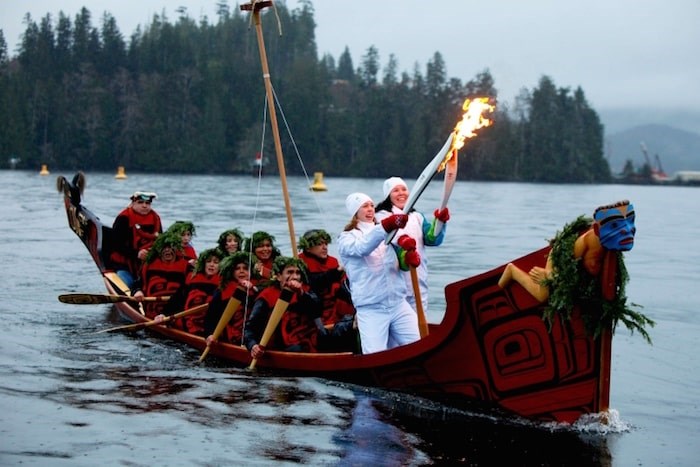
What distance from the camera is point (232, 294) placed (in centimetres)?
1199

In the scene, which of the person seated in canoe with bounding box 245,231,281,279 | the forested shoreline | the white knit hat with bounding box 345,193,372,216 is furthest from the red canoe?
the forested shoreline

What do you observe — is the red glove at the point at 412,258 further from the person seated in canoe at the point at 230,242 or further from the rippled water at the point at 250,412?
the person seated in canoe at the point at 230,242

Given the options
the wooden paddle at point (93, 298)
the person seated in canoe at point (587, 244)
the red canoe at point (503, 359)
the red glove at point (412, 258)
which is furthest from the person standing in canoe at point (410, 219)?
the wooden paddle at point (93, 298)

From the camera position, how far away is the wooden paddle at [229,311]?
11836mm

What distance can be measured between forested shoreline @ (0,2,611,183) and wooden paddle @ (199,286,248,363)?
276ft

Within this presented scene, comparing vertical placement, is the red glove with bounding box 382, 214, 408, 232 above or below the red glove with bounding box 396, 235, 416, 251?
above

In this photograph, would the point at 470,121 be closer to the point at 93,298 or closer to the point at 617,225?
the point at 617,225

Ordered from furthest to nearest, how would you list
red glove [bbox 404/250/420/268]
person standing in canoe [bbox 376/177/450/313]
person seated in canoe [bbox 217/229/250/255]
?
person seated in canoe [bbox 217/229/250/255] → person standing in canoe [bbox 376/177/450/313] → red glove [bbox 404/250/420/268]

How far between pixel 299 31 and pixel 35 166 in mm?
64403

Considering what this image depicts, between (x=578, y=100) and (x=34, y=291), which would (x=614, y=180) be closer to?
(x=578, y=100)

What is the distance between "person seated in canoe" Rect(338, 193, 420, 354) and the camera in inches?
388

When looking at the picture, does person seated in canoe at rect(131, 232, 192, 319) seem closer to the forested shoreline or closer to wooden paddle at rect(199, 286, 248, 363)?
wooden paddle at rect(199, 286, 248, 363)

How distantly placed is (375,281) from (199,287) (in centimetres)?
375

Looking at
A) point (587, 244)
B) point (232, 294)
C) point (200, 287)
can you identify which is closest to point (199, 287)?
point (200, 287)
